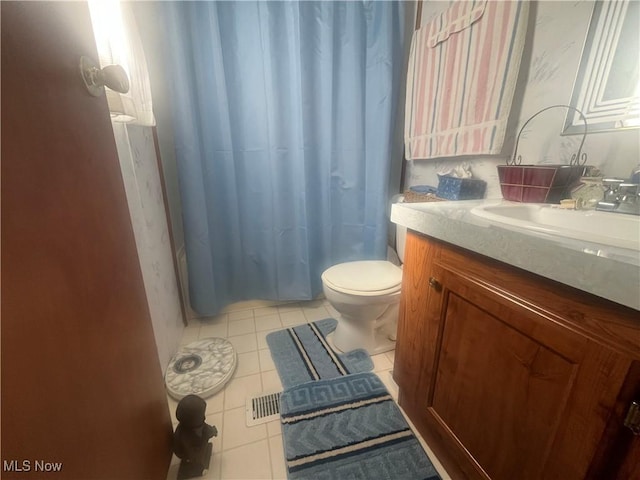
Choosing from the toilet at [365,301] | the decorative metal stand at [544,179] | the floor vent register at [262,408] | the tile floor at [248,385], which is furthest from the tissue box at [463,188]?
the floor vent register at [262,408]

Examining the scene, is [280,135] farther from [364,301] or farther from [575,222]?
[575,222]

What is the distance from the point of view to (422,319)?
830 mm

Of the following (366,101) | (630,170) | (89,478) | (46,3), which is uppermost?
(366,101)

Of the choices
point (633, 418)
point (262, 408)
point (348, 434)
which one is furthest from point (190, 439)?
point (633, 418)

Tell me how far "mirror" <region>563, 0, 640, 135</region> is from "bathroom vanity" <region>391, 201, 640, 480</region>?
0.51 meters

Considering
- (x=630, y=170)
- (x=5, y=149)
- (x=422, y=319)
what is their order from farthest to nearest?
(x=422, y=319)
(x=630, y=170)
(x=5, y=149)

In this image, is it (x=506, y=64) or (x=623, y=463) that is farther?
(x=506, y=64)

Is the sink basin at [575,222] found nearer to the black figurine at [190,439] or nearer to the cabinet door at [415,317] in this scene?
the cabinet door at [415,317]

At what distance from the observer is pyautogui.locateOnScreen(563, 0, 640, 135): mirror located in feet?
2.31

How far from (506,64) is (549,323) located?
38.4 inches

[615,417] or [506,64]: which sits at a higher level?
[506,64]

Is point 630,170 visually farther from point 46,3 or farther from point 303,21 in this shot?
Result: point 303,21

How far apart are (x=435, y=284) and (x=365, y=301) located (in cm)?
42

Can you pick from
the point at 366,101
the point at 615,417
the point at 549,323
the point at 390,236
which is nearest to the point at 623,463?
the point at 615,417
